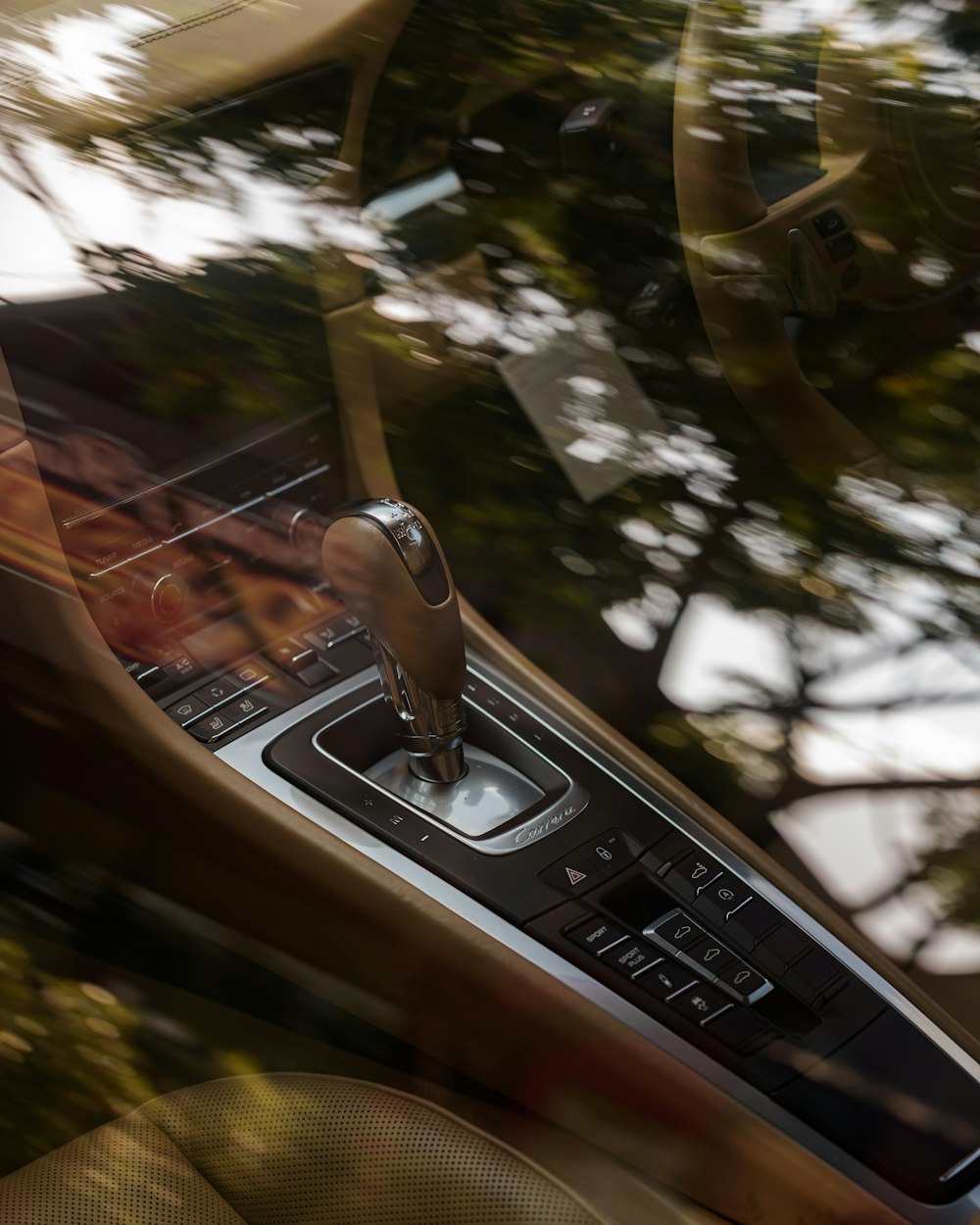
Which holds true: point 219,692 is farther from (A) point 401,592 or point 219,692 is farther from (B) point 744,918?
(B) point 744,918

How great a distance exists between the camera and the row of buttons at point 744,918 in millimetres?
537

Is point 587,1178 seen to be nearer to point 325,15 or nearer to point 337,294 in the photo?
point 337,294

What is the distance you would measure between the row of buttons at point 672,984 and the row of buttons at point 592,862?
23 millimetres

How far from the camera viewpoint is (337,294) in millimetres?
572

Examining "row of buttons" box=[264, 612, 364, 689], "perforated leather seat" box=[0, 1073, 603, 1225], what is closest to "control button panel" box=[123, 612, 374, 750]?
"row of buttons" box=[264, 612, 364, 689]

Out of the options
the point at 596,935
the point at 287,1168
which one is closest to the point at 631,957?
the point at 596,935

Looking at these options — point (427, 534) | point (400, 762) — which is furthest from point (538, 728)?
point (427, 534)

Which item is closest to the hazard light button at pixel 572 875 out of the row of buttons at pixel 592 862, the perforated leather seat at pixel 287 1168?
the row of buttons at pixel 592 862

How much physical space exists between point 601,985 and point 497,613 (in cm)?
20

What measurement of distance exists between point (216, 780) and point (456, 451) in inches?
7.7

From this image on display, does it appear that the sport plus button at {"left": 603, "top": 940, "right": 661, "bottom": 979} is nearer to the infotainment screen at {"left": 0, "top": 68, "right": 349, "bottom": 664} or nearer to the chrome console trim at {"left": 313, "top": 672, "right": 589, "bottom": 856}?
the chrome console trim at {"left": 313, "top": 672, "right": 589, "bottom": 856}

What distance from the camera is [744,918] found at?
1.84 feet

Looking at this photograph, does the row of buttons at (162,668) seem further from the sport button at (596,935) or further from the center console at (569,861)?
the sport button at (596,935)

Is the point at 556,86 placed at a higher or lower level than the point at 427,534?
higher
